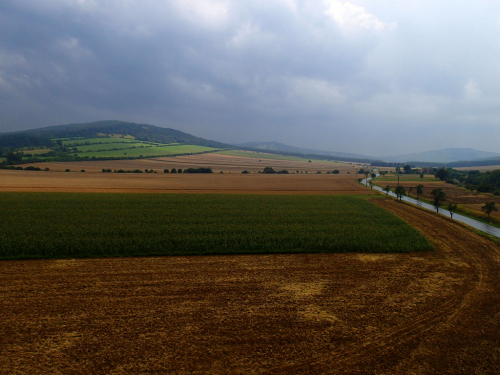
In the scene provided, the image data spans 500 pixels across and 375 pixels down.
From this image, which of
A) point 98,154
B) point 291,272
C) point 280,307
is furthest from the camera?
A: point 98,154

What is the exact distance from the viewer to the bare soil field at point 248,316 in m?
9.38

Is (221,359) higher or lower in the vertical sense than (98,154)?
lower

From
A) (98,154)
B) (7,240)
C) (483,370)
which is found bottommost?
(483,370)

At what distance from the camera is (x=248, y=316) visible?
12.0 metres

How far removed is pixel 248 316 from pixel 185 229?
1295 centimetres

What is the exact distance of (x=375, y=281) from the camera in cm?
1577

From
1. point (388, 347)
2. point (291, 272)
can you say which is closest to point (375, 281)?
point (291, 272)

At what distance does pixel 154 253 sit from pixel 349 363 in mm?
14492

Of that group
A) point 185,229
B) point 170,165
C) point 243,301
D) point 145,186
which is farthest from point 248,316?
point 170,165

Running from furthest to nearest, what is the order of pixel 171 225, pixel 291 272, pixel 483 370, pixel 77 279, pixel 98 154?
pixel 98 154, pixel 171 225, pixel 291 272, pixel 77 279, pixel 483 370

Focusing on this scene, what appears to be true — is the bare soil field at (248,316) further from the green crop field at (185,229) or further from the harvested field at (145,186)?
the harvested field at (145,186)

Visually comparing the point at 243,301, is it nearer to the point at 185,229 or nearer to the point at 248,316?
the point at 248,316

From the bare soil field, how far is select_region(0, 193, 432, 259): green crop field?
1684 mm

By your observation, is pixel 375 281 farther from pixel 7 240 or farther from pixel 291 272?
pixel 7 240
